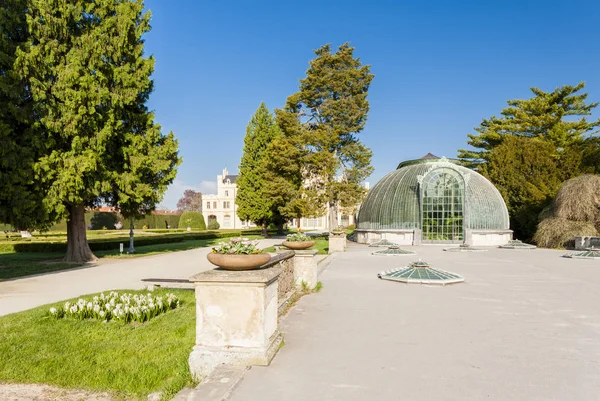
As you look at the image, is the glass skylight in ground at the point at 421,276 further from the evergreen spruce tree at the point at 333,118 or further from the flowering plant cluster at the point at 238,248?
the evergreen spruce tree at the point at 333,118

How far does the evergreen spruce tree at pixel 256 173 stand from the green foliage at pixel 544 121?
76.7ft

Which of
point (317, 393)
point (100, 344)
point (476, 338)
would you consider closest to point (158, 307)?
point (100, 344)

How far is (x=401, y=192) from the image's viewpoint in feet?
105

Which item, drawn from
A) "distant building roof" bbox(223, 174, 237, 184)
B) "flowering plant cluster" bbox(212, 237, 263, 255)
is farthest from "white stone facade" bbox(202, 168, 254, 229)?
"flowering plant cluster" bbox(212, 237, 263, 255)

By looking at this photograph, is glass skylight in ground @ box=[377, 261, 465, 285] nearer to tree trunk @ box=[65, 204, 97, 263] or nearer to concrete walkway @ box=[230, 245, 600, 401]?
concrete walkway @ box=[230, 245, 600, 401]

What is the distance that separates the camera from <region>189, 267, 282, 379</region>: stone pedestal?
4574 mm

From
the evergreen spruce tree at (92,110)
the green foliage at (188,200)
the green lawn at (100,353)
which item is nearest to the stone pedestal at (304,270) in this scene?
the green lawn at (100,353)

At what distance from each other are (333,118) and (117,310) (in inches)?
1271

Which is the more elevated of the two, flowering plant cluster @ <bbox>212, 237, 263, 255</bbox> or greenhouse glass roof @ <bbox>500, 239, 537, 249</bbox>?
flowering plant cluster @ <bbox>212, 237, 263, 255</bbox>

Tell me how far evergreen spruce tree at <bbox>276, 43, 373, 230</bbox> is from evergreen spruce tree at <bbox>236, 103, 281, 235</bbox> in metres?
5.04

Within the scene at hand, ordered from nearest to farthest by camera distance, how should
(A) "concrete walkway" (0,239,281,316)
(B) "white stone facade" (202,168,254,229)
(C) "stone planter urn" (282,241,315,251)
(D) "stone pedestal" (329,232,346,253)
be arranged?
(C) "stone planter urn" (282,241,315,251) < (A) "concrete walkway" (0,239,281,316) < (D) "stone pedestal" (329,232,346,253) < (B) "white stone facade" (202,168,254,229)

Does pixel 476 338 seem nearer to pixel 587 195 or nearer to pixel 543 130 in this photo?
pixel 587 195

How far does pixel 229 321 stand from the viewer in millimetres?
4613

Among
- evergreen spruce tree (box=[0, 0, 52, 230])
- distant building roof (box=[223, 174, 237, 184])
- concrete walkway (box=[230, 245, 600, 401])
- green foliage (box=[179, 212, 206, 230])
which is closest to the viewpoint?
concrete walkway (box=[230, 245, 600, 401])
